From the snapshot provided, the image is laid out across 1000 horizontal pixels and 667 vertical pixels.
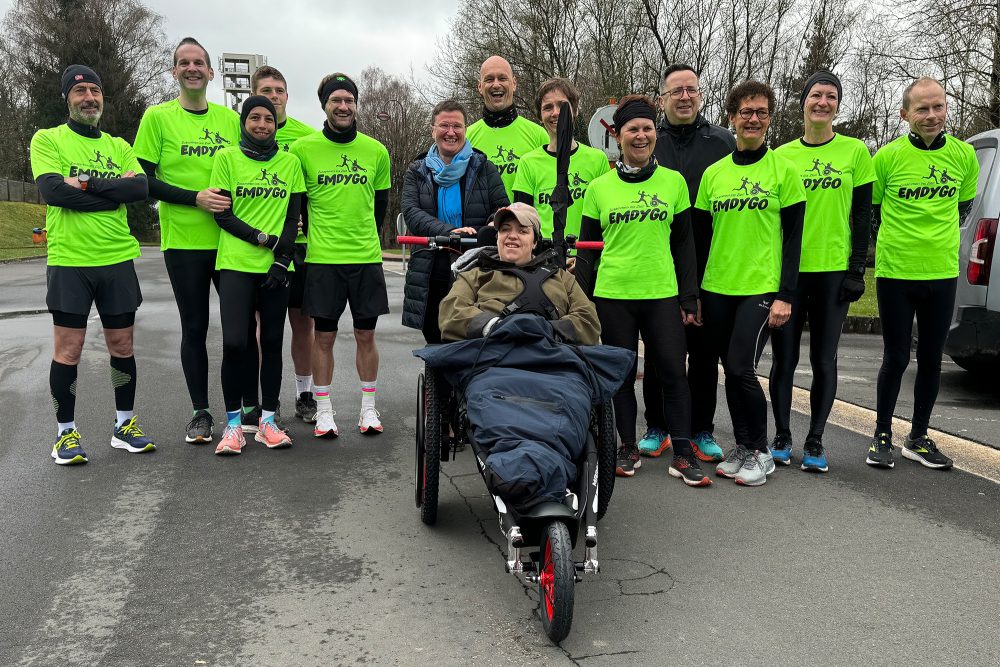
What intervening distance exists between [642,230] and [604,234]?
0.24m

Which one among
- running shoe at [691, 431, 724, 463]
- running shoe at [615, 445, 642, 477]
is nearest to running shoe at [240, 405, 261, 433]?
running shoe at [615, 445, 642, 477]

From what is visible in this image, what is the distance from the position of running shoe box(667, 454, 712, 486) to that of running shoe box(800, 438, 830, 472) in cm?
64

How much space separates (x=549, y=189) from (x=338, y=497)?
2.24 m

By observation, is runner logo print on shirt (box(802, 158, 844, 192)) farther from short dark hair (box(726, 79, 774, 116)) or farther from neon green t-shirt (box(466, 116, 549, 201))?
neon green t-shirt (box(466, 116, 549, 201))

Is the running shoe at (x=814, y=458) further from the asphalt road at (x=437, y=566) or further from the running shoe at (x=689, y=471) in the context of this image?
the running shoe at (x=689, y=471)

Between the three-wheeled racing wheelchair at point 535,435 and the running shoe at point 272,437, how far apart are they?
5.21 feet

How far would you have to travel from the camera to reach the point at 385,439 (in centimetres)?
595

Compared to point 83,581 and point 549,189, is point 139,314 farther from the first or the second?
point 83,581

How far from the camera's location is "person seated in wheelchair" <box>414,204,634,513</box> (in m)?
3.18

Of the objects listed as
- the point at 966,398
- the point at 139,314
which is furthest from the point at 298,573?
the point at 139,314

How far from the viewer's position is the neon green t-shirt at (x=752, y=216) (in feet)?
15.9

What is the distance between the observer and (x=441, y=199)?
5.55 m

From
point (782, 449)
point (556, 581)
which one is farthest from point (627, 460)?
point (556, 581)

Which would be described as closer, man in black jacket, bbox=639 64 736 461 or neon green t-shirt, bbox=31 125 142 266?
neon green t-shirt, bbox=31 125 142 266
